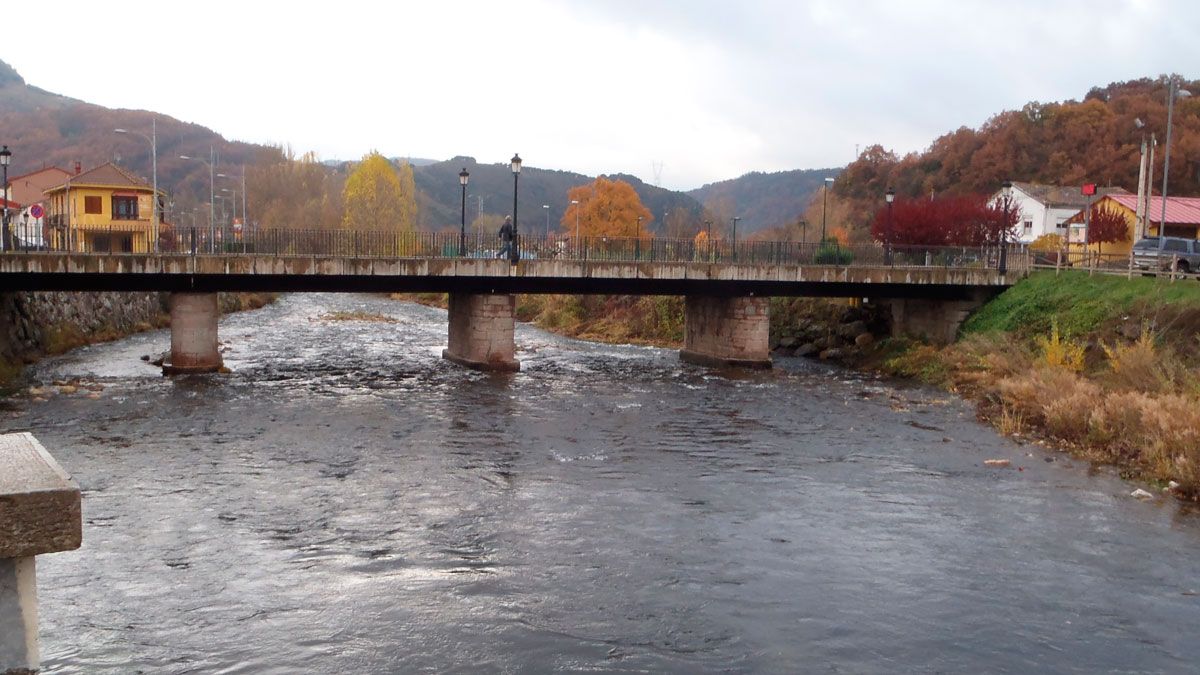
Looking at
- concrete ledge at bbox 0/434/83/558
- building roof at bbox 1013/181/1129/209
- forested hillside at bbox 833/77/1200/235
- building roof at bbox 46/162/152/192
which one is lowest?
concrete ledge at bbox 0/434/83/558

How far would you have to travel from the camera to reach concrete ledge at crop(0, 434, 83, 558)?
3.42m

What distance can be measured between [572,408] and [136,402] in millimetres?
12616

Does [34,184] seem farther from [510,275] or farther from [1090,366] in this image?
[1090,366]

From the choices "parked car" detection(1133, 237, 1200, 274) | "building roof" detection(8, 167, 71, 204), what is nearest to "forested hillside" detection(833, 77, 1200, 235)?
"parked car" detection(1133, 237, 1200, 274)

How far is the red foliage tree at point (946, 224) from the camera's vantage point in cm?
5562

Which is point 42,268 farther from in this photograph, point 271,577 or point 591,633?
point 591,633

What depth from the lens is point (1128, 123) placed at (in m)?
95.9

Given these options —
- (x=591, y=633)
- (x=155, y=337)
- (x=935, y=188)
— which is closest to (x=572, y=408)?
(x=591, y=633)

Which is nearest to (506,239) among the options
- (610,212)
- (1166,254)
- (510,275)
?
(510,275)

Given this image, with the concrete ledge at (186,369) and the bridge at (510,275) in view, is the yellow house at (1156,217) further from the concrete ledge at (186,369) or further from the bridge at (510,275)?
the concrete ledge at (186,369)

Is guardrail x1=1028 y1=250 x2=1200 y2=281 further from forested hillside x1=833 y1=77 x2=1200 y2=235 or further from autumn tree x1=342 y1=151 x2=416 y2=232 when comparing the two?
autumn tree x1=342 y1=151 x2=416 y2=232

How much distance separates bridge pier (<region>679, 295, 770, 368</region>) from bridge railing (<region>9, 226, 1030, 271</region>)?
2.07 meters

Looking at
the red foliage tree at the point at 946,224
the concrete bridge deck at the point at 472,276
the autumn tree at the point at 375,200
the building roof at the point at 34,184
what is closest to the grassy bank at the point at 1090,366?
the concrete bridge deck at the point at 472,276

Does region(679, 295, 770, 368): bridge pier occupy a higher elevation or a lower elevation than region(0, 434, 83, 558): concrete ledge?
lower
